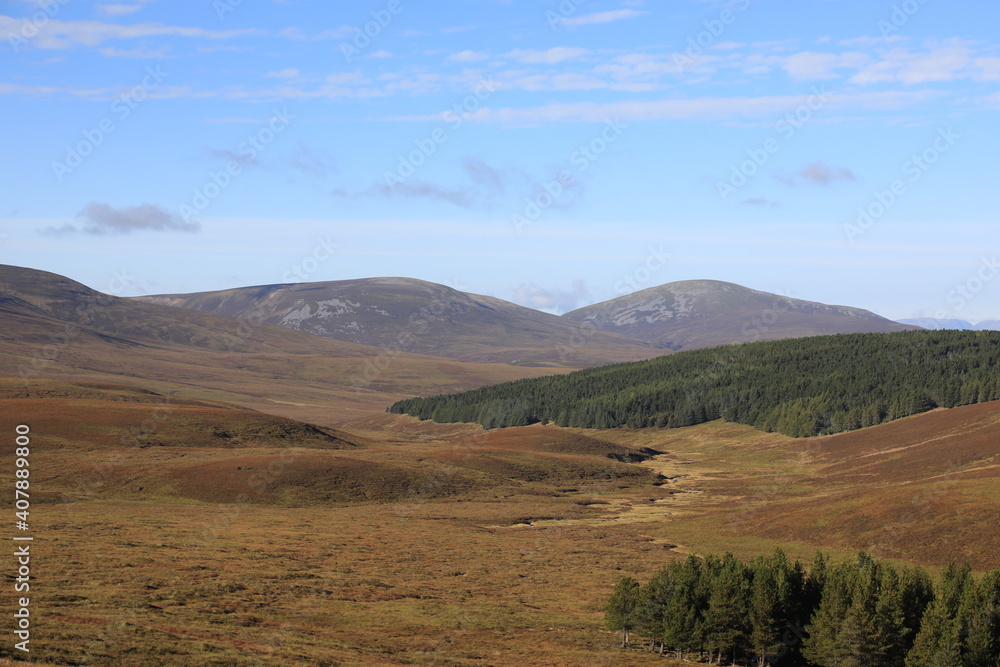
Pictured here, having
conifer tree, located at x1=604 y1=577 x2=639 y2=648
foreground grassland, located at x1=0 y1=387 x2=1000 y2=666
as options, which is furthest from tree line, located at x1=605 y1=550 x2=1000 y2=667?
foreground grassland, located at x1=0 y1=387 x2=1000 y2=666

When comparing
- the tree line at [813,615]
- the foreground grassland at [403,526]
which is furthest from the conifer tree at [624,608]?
the foreground grassland at [403,526]

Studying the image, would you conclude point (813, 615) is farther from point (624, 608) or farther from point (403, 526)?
point (403, 526)

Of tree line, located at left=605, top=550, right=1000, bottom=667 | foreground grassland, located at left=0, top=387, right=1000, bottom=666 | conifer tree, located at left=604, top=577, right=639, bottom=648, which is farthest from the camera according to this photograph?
conifer tree, located at left=604, top=577, right=639, bottom=648

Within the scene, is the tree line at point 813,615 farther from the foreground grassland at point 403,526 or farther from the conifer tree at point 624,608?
the foreground grassland at point 403,526

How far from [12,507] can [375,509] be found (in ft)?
123

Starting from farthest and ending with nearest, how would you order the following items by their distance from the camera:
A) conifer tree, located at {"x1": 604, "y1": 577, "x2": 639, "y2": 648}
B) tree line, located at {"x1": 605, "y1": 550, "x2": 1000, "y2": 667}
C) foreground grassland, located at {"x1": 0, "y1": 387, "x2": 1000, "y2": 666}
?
conifer tree, located at {"x1": 604, "y1": 577, "x2": 639, "y2": 648}
foreground grassland, located at {"x1": 0, "y1": 387, "x2": 1000, "y2": 666}
tree line, located at {"x1": 605, "y1": 550, "x2": 1000, "y2": 667}

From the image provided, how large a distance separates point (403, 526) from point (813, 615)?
48075 mm

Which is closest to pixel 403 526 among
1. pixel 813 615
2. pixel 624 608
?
pixel 624 608

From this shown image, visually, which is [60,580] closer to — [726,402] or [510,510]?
[510,510]

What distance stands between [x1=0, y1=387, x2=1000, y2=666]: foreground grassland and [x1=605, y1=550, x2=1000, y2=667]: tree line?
281 centimetres

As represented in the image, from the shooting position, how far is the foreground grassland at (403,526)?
135 ft

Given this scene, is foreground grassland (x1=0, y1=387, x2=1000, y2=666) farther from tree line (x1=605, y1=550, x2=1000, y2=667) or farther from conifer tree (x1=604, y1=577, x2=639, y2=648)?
tree line (x1=605, y1=550, x2=1000, y2=667)

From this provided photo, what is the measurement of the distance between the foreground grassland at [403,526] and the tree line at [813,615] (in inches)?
111

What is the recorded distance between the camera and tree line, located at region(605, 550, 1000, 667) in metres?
38.6
